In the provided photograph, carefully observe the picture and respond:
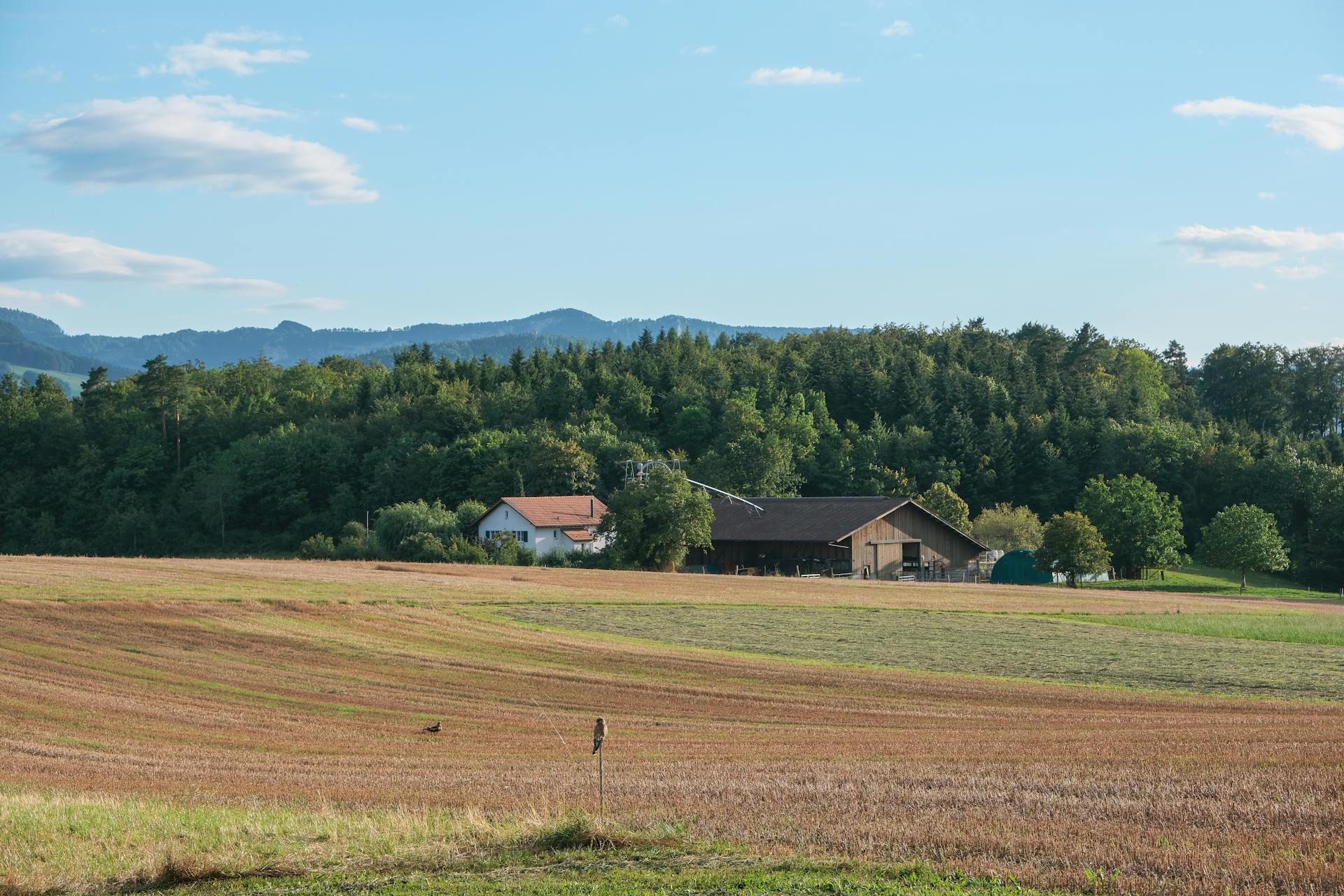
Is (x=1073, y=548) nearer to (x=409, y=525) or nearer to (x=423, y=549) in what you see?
(x=423, y=549)

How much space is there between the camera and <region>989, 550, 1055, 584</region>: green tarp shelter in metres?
80.8

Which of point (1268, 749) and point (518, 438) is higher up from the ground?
point (518, 438)

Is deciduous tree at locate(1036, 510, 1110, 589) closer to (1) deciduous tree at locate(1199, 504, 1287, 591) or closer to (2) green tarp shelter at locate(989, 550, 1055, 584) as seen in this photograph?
(2) green tarp shelter at locate(989, 550, 1055, 584)

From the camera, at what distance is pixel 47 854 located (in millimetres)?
10453

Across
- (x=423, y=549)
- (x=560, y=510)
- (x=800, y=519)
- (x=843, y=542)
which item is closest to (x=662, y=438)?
(x=560, y=510)

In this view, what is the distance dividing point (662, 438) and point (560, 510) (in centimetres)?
3401

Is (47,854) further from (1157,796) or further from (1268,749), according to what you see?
(1268,749)

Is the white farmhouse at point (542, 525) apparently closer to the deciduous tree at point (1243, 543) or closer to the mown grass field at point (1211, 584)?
the mown grass field at point (1211, 584)

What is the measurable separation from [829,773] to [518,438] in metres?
92.6

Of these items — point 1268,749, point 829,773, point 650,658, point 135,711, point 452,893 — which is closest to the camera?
point 452,893

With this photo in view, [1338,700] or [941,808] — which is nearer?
[941,808]

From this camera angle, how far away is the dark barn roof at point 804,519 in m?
81.1

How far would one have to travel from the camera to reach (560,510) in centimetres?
9088

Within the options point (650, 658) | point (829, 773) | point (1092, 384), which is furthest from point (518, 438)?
point (829, 773)
